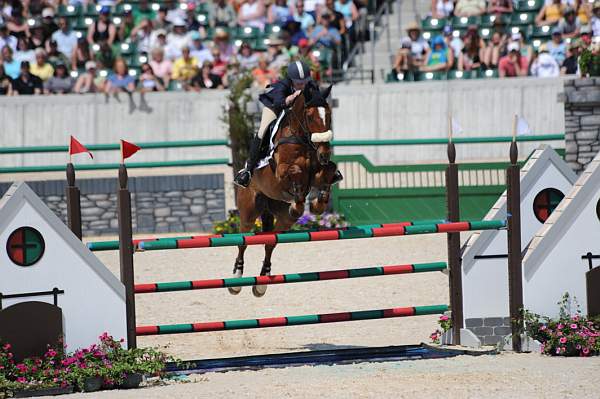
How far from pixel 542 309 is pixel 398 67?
33.3ft

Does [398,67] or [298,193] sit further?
[398,67]

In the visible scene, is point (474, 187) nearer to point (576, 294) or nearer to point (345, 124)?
point (345, 124)

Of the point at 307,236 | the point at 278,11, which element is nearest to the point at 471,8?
the point at 278,11

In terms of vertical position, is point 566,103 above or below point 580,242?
above

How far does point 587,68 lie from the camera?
16703mm

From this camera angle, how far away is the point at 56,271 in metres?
8.26

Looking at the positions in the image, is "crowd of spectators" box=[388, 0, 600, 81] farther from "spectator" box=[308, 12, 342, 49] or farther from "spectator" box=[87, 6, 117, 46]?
"spectator" box=[87, 6, 117, 46]

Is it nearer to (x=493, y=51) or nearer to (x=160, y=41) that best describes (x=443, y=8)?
(x=493, y=51)

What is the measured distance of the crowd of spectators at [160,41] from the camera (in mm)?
19141

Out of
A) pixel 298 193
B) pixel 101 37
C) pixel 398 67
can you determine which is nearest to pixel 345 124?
pixel 398 67

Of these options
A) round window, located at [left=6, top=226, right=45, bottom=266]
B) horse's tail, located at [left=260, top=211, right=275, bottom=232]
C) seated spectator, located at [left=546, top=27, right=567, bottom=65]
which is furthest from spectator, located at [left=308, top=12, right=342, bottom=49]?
round window, located at [left=6, top=226, right=45, bottom=266]

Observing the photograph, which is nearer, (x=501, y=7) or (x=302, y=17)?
(x=501, y=7)

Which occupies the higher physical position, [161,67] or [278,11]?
[278,11]

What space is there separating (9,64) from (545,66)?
8300 mm
